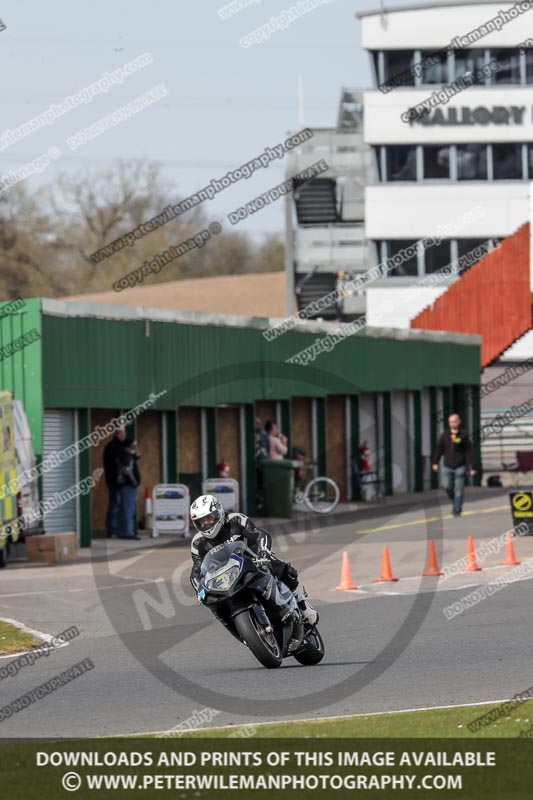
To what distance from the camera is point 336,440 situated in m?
39.4

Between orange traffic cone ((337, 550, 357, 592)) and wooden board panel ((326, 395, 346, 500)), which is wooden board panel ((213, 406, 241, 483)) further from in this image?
orange traffic cone ((337, 550, 357, 592))

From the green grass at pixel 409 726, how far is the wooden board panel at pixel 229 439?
22.8 m

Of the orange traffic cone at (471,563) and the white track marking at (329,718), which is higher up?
the orange traffic cone at (471,563)

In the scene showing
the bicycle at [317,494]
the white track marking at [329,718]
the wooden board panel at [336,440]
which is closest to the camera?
the white track marking at [329,718]

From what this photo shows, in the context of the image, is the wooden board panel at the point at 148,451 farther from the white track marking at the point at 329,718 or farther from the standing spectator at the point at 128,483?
the white track marking at the point at 329,718

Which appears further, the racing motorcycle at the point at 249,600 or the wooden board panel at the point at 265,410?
the wooden board panel at the point at 265,410

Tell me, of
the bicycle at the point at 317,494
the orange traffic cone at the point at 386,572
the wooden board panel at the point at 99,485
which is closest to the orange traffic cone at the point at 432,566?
the orange traffic cone at the point at 386,572

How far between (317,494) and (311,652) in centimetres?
2097

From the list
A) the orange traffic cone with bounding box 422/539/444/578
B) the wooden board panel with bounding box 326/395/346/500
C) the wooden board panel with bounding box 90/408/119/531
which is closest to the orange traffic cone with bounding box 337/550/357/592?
the orange traffic cone with bounding box 422/539/444/578

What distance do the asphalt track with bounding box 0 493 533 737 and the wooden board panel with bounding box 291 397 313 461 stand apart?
12.8 metres

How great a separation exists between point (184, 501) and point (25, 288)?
7273 centimetres

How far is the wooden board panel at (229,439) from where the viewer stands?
33531 mm

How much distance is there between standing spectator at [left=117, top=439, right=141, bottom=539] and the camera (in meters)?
27.5
